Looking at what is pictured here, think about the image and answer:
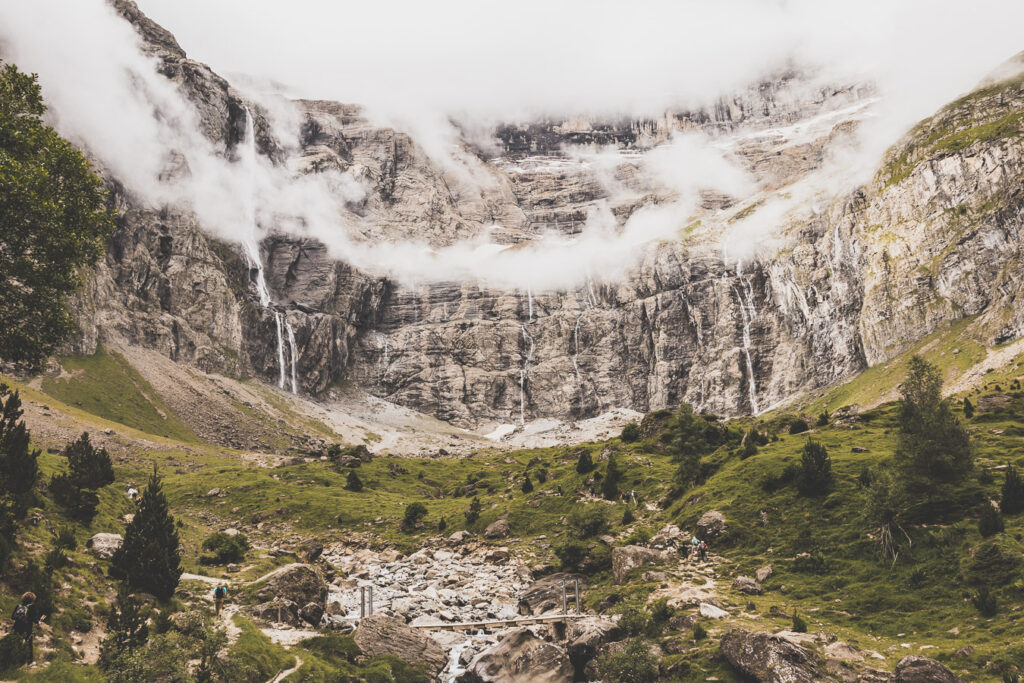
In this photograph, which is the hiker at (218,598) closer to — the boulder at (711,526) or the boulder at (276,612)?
the boulder at (276,612)

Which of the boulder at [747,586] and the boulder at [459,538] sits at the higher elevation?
the boulder at [459,538]

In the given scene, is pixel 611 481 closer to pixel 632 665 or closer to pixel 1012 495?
pixel 1012 495

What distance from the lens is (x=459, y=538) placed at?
66.4 metres

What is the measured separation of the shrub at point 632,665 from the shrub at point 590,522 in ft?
80.8

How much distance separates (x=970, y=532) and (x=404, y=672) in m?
33.7

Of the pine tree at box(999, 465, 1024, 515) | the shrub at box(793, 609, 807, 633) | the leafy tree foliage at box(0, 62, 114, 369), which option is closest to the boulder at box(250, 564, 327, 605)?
the leafy tree foliage at box(0, 62, 114, 369)

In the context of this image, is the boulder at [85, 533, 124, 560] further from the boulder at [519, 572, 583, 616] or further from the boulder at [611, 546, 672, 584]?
the boulder at [611, 546, 672, 584]

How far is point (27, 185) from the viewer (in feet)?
84.2

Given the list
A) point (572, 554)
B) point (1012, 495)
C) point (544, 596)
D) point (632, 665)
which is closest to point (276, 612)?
point (544, 596)

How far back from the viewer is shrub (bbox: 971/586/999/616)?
2679 cm

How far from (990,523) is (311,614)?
41859 mm

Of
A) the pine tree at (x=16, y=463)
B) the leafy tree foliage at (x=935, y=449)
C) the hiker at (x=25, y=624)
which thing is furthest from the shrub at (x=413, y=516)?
the leafy tree foliage at (x=935, y=449)

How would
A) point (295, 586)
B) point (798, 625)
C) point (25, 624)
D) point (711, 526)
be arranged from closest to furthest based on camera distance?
point (25, 624) → point (798, 625) → point (295, 586) → point (711, 526)

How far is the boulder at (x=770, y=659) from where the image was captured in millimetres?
24547
